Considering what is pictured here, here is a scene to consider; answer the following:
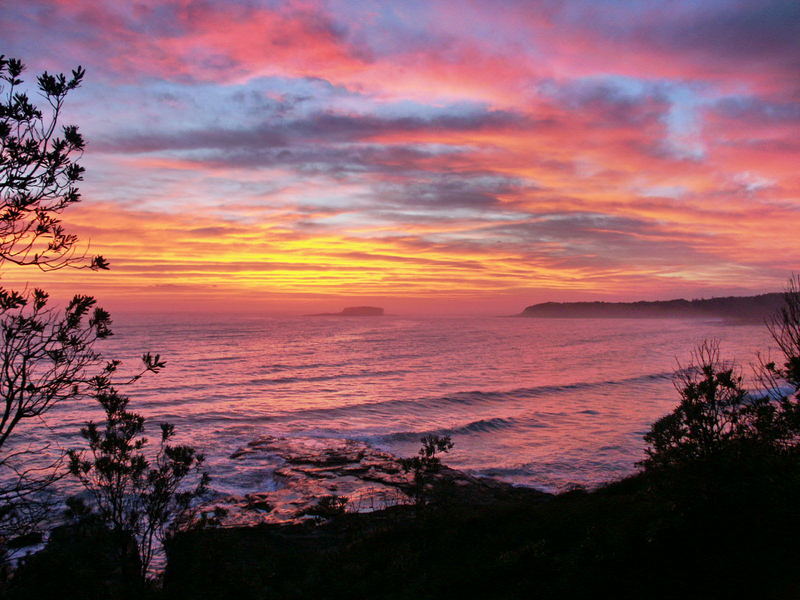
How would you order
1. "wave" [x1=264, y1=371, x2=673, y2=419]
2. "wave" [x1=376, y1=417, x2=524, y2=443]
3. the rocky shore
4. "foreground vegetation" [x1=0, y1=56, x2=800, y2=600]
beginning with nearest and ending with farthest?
"foreground vegetation" [x1=0, y1=56, x2=800, y2=600] < the rocky shore < "wave" [x1=376, y1=417, x2=524, y2=443] < "wave" [x1=264, y1=371, x2=673, y2=419]

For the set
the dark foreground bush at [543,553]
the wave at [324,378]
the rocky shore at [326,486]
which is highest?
the dark foreground bush at [543,553]

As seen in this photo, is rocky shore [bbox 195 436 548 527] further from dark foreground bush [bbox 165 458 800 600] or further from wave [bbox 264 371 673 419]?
wave [bbox 264 371 673 419]

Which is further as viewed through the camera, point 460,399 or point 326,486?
point 460,399

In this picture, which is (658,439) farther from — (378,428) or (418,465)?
(378,428)

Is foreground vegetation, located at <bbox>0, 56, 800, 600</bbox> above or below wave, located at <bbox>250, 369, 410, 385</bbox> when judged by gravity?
above

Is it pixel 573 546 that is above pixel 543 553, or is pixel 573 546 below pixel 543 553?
above

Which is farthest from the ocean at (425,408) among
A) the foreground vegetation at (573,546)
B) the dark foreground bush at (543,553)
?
the dark foreground bush at (543,553)

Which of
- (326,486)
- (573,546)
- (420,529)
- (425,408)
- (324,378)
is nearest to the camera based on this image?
(573,546)

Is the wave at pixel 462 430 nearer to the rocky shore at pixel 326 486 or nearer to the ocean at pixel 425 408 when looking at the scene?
the ocean at pixel 425 408

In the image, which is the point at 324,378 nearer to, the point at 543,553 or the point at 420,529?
the point at 420,529

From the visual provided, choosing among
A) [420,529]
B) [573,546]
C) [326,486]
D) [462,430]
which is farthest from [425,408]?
[573,546]

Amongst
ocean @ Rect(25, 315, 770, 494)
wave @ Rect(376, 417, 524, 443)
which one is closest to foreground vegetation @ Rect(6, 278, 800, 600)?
ocean @ Rect(25, 315, 770, 494)

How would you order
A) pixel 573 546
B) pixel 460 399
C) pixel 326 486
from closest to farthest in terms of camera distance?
1. pixel 573 546
2. pixel 326 486
3. pixel 460 399

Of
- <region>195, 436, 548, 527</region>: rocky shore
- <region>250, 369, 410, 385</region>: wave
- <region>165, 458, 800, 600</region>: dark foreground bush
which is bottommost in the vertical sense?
<region>250, 369, 410, 385</region>: wave
